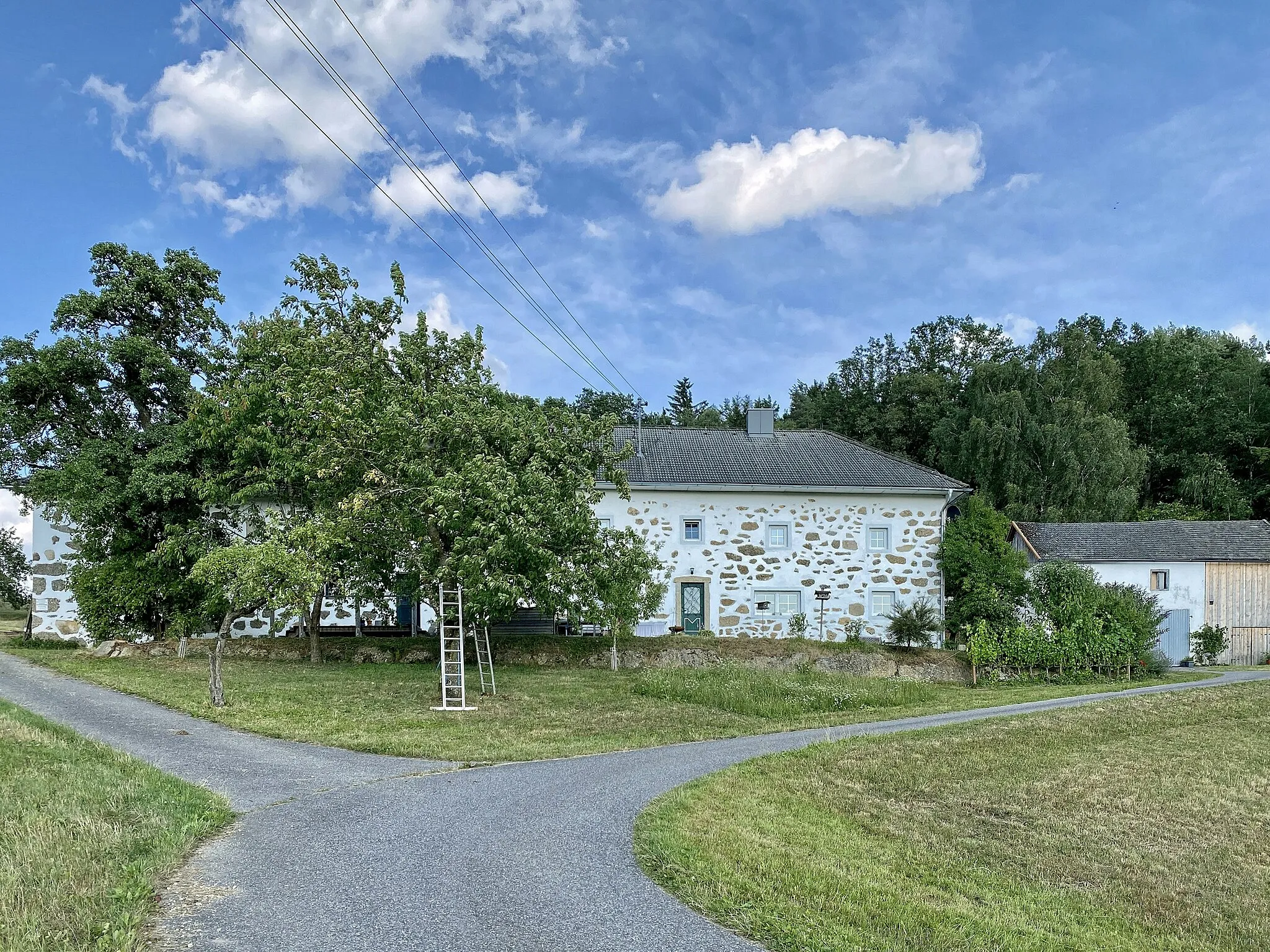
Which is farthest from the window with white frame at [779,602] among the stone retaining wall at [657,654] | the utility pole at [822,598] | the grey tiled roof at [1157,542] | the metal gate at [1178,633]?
the metal gate at [1178,633]

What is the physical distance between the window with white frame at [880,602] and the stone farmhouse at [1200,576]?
777 centimetres

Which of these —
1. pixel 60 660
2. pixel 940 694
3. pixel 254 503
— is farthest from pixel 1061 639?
pixel 60 660

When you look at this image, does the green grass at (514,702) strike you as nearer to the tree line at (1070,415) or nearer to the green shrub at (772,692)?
the green shrub at (772,692)

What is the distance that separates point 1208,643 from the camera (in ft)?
103

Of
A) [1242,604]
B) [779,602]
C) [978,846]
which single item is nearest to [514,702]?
[978,846]

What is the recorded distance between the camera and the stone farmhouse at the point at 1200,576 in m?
32.2

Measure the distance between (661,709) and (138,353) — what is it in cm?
1741

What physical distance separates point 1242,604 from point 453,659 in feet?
97.6

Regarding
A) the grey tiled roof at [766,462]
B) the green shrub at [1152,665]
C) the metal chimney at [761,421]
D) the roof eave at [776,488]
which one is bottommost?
the green shrub at [1152,665]

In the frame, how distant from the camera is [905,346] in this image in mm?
60406

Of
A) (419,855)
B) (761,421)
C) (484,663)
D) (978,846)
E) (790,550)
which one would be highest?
(761,421)

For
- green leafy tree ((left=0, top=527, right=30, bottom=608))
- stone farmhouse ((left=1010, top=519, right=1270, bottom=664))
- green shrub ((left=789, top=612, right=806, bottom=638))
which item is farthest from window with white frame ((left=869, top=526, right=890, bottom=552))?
green leafy tree ((left=0, top=527, right=30, bottom=608))

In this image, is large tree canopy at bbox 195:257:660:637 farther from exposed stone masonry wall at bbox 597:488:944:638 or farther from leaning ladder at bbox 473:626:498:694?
exposed stone masonry wall at bbox 597:488:944:638

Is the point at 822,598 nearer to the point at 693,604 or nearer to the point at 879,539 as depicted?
the point at 879,539
